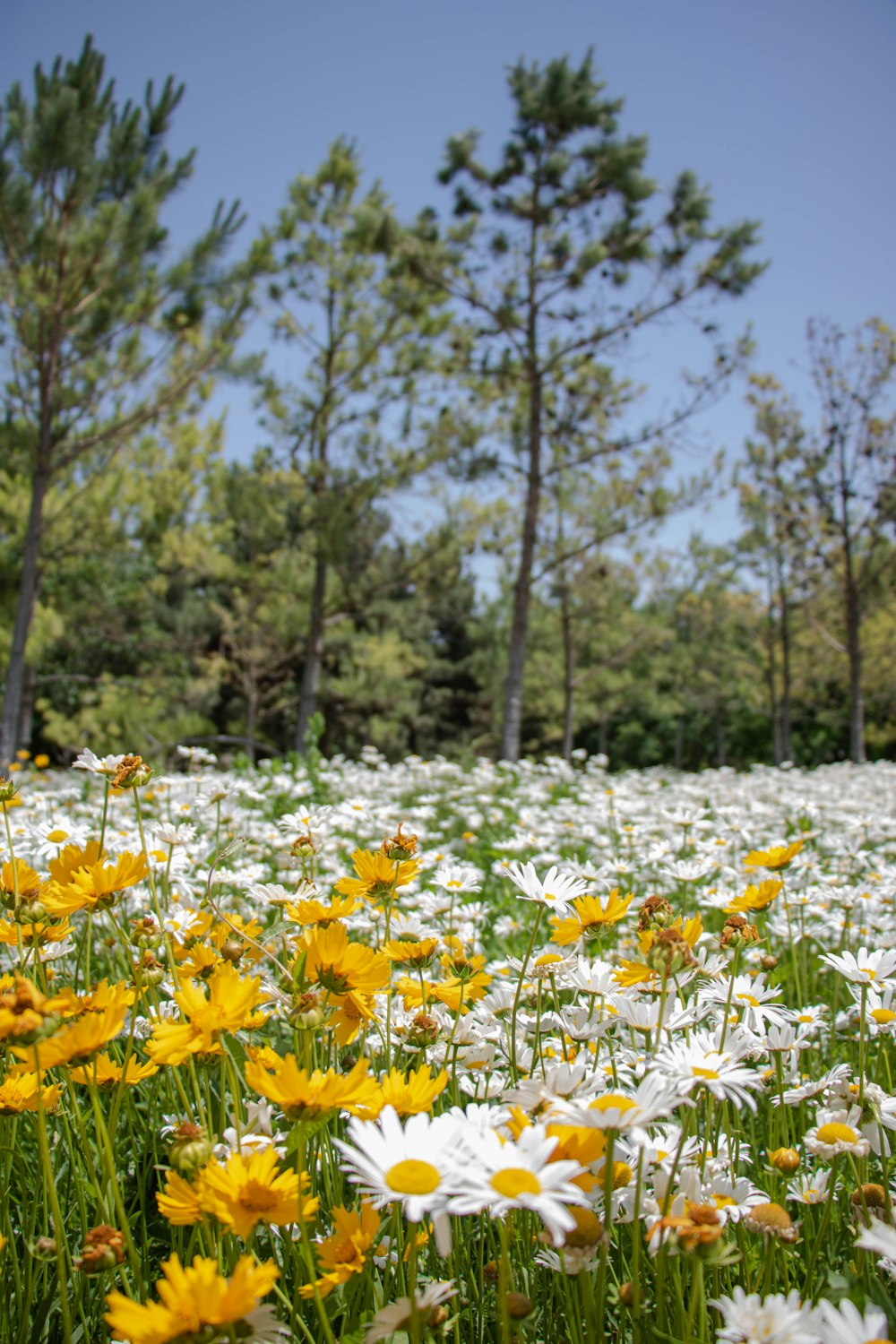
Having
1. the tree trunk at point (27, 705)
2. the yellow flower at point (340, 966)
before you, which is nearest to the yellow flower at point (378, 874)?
the yellow flower at point (340, 966)

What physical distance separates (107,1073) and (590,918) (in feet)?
1.92

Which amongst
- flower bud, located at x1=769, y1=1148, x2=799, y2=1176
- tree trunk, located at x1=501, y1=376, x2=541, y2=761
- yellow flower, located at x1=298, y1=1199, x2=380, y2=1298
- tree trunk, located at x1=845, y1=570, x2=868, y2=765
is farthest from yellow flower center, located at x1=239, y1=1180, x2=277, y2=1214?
tree trunk, located at x1=845, y1=570, x2=868, y2=765

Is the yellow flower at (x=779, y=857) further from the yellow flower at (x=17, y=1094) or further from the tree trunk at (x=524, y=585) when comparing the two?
the tree trunk at (x=524, y=585)

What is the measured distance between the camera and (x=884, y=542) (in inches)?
501

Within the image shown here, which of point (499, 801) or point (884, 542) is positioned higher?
point (884, 542)

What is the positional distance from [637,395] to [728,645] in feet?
46.8

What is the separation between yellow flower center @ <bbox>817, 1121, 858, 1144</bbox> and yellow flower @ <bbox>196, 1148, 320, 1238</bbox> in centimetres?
60

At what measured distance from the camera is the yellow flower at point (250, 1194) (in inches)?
26.7

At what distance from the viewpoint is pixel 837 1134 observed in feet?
3.14

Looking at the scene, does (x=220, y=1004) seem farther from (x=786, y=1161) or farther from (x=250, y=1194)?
(x=786, y=1161)

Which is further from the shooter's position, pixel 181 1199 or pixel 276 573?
pixel 276 573

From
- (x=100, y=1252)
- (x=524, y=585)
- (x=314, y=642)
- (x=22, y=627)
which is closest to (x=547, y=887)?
(x=100, y=1252)

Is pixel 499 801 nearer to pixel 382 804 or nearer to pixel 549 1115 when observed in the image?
pixel 382 804

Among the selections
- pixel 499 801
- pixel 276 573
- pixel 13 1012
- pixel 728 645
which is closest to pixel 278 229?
pixel 276 573
